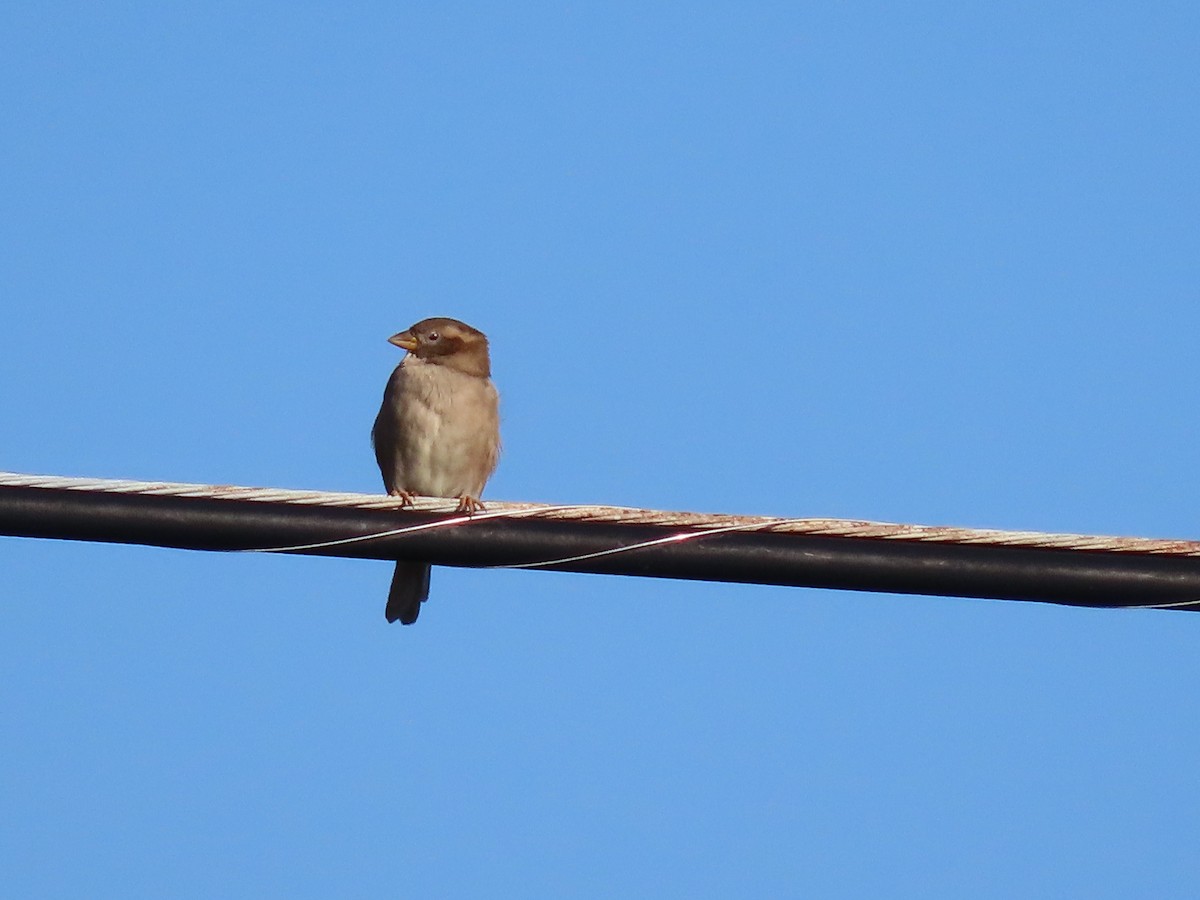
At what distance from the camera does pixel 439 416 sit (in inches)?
394

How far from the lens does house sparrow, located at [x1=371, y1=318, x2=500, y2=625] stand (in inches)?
395

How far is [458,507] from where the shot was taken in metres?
5.54

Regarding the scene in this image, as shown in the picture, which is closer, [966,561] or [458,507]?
[966,561]

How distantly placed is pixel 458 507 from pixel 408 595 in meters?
3.76

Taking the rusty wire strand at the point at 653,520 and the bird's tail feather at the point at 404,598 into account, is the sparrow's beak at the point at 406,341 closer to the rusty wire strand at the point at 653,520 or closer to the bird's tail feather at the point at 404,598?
the bird's tail feather at the point at 404,598

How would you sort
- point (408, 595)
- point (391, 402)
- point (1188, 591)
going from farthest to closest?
point (391, 402) < point (408, 595) < point (1188, 591)

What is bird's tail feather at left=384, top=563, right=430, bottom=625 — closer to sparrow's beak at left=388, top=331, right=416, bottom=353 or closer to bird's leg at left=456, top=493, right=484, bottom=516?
sparrow's beak at left=388, top=331, right=416, bottom=353

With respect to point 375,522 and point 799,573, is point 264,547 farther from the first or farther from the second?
point 799,573

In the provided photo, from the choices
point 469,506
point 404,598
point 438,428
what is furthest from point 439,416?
point 469,506

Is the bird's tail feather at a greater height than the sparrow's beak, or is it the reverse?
the sparrow's beak

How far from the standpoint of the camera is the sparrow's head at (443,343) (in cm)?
1030

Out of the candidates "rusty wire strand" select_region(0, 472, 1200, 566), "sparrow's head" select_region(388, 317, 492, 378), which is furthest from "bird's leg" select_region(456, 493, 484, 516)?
"sparrow's head" select_region(388, 317, 492, 378)

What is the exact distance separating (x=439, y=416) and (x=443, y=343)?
1.66 feet

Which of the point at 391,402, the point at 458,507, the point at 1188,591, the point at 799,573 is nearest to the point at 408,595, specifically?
the point at 391,402
